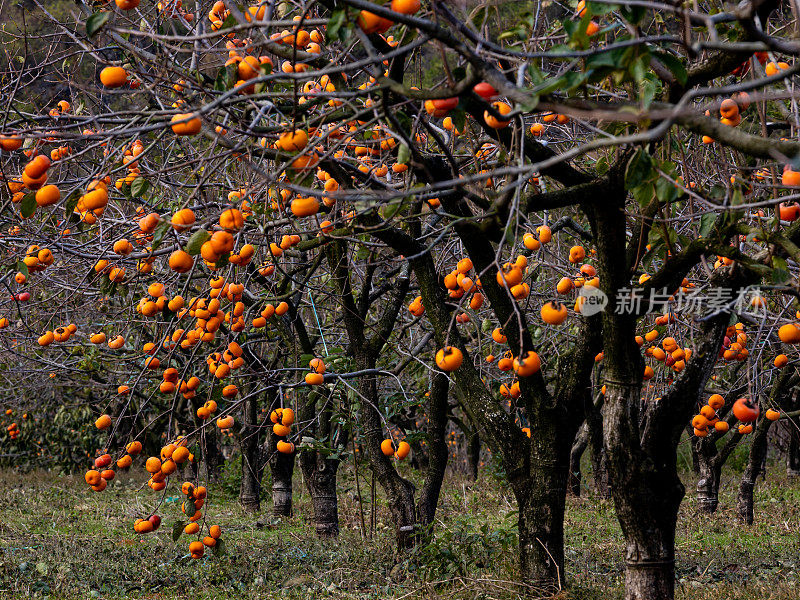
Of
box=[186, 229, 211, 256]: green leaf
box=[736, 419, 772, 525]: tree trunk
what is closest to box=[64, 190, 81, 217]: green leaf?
box=[186, 229, 211, 256]: green leaf

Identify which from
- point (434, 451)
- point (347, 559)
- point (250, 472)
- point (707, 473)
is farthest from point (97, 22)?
point (707, 473)

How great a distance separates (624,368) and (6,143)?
252cm

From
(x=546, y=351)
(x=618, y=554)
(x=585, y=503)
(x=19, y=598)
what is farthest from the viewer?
(x=585, y=503)

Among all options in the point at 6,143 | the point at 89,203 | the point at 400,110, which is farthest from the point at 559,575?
the point at 6,143

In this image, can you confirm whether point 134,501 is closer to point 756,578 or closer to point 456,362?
point 756,578

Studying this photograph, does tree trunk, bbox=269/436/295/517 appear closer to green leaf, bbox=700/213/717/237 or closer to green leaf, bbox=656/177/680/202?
green leaf, bbox=700/213/717/237

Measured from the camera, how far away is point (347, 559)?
5.21 meters

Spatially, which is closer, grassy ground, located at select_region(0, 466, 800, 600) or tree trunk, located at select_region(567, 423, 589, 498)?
grassy ground, located at select_region(0, 466, 800, 600)

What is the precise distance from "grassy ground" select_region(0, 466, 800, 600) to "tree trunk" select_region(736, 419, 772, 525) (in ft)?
0.55

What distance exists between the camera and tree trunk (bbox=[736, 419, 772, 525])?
7.48m

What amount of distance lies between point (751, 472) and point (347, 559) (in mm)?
4713

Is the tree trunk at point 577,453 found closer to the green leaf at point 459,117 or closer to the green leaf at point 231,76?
the green leaf at point 459,117

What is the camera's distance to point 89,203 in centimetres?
227

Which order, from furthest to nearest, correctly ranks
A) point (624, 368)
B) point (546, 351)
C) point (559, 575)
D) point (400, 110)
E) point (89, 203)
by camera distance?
point (546, 351) → point (559, 575) → point (624, 368) → point (400, 110) → point (89, 203)
